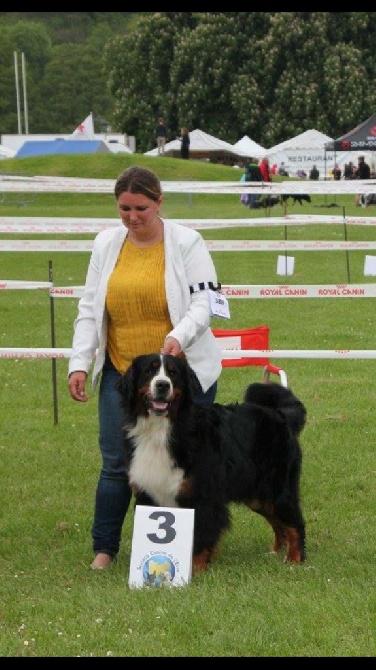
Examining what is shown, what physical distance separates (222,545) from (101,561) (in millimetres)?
682

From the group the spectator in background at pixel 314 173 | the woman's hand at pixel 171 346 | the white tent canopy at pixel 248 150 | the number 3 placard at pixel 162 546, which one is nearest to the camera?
the woman's hand at pixel 171 346

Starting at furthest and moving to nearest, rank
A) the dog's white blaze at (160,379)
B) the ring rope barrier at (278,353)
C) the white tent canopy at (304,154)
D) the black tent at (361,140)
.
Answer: the white tent canopy at (304,154) → the black tent at (361,140) → the ring rope barrier at (278,353) → the dog's white blaze at (160,379)

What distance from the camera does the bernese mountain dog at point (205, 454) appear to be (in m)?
4.91

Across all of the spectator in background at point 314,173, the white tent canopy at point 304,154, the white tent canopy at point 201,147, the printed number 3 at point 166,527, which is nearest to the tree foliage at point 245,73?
the white tent canopy at point 201,147

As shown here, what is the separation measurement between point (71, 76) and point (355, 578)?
104495 mm

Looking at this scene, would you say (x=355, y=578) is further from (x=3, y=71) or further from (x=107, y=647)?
(x=3, y=71)

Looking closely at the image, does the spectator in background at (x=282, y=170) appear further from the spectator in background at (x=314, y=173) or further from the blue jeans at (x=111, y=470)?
the blue jeans at (x=111, y=470)

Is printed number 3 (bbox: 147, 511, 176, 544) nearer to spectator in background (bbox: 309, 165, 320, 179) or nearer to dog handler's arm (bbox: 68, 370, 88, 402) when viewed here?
dog handler's arm (bbox: 68, 370, 88, 402)

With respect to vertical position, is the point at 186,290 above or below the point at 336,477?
above

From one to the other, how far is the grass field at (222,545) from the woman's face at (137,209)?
5.42ft

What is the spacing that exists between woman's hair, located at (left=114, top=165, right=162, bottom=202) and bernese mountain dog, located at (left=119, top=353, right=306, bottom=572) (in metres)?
0.77

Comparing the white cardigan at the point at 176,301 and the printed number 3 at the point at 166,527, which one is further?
the white cardigan at the point at 176,301

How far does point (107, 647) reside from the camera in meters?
4.11
